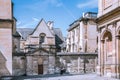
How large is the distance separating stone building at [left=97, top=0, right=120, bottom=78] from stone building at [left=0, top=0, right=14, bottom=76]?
8.94 meters

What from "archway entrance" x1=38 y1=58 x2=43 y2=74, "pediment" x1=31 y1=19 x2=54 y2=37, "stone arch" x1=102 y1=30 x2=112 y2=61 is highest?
"pediment" x1=31 y1=19 x2=54 y2=37

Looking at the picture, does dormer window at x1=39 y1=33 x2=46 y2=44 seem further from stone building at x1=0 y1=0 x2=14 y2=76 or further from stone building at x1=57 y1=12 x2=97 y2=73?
stone building at x1=0 y1=0 x2=14 y2=76

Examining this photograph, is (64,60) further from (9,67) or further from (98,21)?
(9,67)

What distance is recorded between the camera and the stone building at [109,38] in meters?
24.0

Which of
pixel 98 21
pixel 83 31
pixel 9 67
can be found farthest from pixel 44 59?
pixel 9 67

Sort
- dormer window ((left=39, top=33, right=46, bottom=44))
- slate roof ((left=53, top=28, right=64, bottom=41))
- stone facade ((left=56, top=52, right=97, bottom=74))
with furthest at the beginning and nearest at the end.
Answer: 1. slate roof ((left=53, top=28, right=64, bottom=41))
2. dormer window ((left=39, top=33, right=46, bottom=44))
3. stone facade ((left=56, top=52, right=97, bottom=74))

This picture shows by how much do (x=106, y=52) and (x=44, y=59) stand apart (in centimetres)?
1481

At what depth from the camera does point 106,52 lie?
26922 mm

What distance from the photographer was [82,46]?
1870 inches

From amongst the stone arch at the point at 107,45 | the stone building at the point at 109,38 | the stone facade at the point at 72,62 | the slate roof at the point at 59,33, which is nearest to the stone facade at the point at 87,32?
the stone facade at the point at 72,62

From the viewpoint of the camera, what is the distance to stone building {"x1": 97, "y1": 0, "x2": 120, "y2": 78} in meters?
24.0

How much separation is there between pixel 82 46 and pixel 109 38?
69.7 feet

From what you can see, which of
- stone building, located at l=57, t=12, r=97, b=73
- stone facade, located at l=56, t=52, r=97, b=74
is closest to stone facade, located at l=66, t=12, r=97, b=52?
stone building, located at l=57, t=12, r=97, b=73

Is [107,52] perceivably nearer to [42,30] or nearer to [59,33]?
[42,30]
